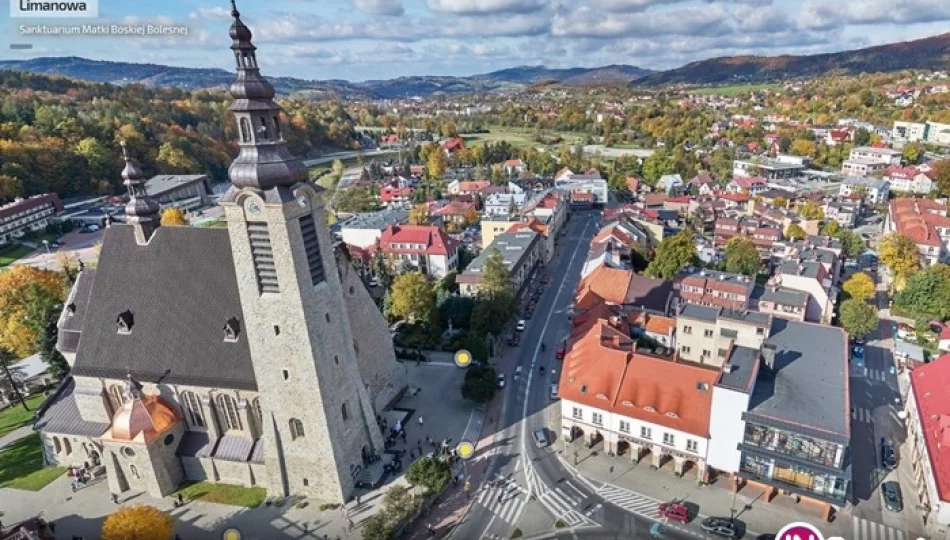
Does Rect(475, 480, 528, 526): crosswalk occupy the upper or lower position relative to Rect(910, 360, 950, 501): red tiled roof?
lower

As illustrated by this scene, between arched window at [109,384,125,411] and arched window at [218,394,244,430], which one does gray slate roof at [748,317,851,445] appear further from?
arched window at [109,384,125,411]

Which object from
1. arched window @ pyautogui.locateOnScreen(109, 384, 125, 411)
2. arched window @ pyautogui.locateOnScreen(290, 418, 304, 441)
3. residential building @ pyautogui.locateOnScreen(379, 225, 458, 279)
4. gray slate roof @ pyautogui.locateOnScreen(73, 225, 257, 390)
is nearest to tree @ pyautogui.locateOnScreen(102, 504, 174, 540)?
arched window @ pyautogui.locateOnScreen(290, 418, 304, 441)

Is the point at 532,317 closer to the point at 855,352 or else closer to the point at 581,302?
the point at 581,302

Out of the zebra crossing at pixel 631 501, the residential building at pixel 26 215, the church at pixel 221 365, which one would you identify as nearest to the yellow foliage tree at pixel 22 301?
the church at pixel 221 365

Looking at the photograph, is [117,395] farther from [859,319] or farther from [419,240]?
[859,319]

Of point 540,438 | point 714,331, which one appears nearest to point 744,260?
point 714,331

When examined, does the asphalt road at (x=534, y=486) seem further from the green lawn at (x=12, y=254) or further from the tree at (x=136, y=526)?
the green lawn at (x=12, y=254)

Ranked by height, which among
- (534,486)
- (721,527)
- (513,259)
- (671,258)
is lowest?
(721,527)

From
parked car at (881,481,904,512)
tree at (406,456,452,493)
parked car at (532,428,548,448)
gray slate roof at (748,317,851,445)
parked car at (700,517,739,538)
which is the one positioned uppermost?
A: gray slate roof at (748,317,851,445)
